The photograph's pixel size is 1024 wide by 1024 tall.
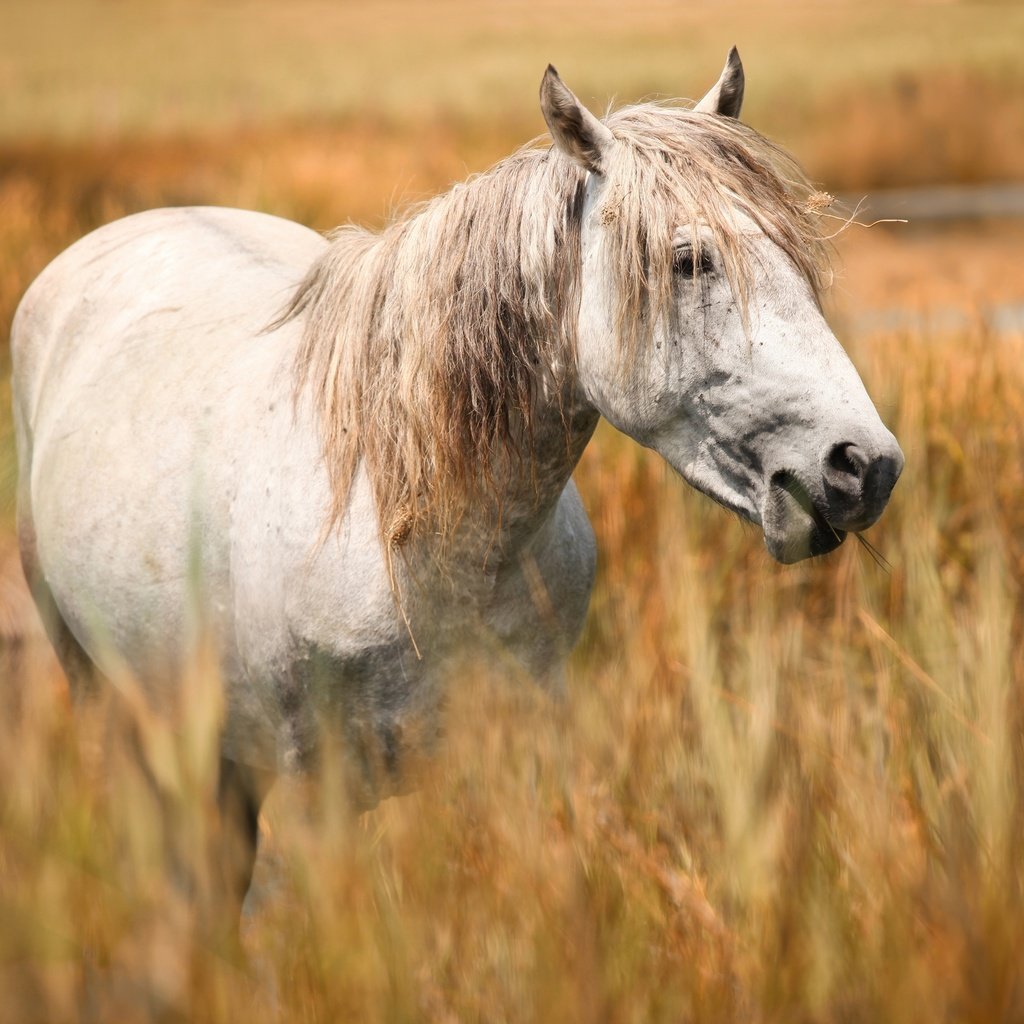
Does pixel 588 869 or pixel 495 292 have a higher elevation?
pixel 495 292

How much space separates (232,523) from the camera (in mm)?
2225

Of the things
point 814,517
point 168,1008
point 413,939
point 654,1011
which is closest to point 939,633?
point 814,517

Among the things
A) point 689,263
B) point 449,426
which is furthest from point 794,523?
point 449,426

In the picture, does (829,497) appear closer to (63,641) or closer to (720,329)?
(720,329)

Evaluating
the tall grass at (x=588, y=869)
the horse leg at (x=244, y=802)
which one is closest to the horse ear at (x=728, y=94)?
the tall grass at (x=588, y=869)

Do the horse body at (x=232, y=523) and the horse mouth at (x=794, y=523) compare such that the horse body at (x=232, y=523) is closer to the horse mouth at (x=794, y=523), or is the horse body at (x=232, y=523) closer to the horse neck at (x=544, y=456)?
the horse neck at (x=544, y=456)

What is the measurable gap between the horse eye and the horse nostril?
317 millimetres

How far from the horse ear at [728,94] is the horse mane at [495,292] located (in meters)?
0.14

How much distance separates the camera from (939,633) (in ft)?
5.25

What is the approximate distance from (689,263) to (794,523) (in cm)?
40

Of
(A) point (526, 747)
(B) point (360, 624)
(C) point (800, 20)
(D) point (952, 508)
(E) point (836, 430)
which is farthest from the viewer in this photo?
(C) point (800, 20)

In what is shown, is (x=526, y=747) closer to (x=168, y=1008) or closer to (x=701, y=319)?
(x=168, y=1008)

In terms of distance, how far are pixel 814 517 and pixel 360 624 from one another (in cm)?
78

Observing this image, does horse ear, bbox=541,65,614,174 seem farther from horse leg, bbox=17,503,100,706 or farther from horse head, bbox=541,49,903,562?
Answer: horse leg, bbox=17,503,100,706
